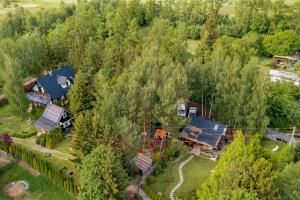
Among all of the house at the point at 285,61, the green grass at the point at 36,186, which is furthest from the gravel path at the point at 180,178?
the house at the point at 285,61

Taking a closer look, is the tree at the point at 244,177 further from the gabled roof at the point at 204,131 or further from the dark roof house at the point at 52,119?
the dark roof house at the point at 52,119

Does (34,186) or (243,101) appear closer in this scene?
(34,186)

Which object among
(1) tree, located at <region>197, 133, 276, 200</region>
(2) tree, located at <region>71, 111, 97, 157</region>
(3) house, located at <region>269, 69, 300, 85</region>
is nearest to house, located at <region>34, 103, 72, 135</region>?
(2) tree, located at <region>71, 111, 97, 157</region>

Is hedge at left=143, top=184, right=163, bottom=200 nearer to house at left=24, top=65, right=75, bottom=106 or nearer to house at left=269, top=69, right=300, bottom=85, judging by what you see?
house at left=24, top=65, right=75, bottom=106

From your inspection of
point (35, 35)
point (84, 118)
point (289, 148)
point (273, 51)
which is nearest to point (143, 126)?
point (84, 118)

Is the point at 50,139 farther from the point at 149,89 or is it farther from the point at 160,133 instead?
the point at 149,89

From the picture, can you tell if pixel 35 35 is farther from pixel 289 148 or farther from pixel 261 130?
pixel 289 148

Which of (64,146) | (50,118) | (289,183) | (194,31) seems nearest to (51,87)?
(50,118)
